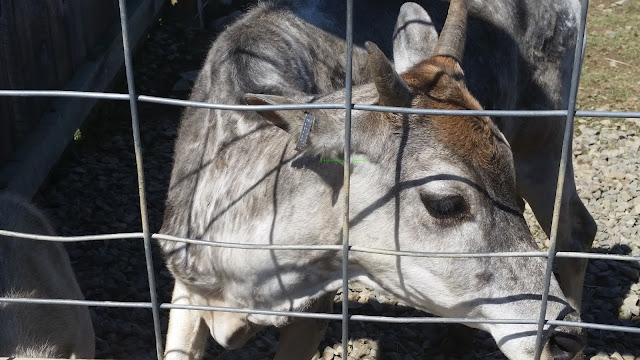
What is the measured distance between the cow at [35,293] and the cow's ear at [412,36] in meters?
1.94

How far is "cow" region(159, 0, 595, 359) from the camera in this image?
3.20 meters

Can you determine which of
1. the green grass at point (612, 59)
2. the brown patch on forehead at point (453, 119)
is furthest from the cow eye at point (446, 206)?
the green grass at point (612, 59)

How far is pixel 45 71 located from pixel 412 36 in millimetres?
3335

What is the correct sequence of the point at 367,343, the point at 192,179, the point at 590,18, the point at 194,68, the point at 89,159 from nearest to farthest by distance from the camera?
the point at 192,179, the point at 367,343, the point at 89,159, the point at 194,68, the point at 590,18

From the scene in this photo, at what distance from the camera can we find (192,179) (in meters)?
3.87

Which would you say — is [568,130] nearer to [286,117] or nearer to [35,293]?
[286,117]

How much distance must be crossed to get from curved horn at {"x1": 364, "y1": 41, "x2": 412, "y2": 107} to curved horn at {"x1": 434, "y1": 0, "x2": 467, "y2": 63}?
0.59m

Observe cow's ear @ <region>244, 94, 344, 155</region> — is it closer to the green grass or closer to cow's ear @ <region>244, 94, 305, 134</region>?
cow's ear @ <region>244, 94, 305, 134</region>

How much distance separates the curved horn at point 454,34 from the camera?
3.60 m

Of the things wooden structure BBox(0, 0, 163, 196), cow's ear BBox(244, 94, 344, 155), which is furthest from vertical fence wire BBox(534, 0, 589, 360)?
wooden structure BBox(0, 0, 163, 196)

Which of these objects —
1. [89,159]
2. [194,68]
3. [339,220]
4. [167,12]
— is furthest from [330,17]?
[167,12]

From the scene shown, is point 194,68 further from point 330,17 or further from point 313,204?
point 313,204

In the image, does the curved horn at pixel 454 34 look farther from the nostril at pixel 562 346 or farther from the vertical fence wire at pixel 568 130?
the nostril at pixel 562 346

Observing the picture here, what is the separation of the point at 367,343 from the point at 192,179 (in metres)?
1.79
